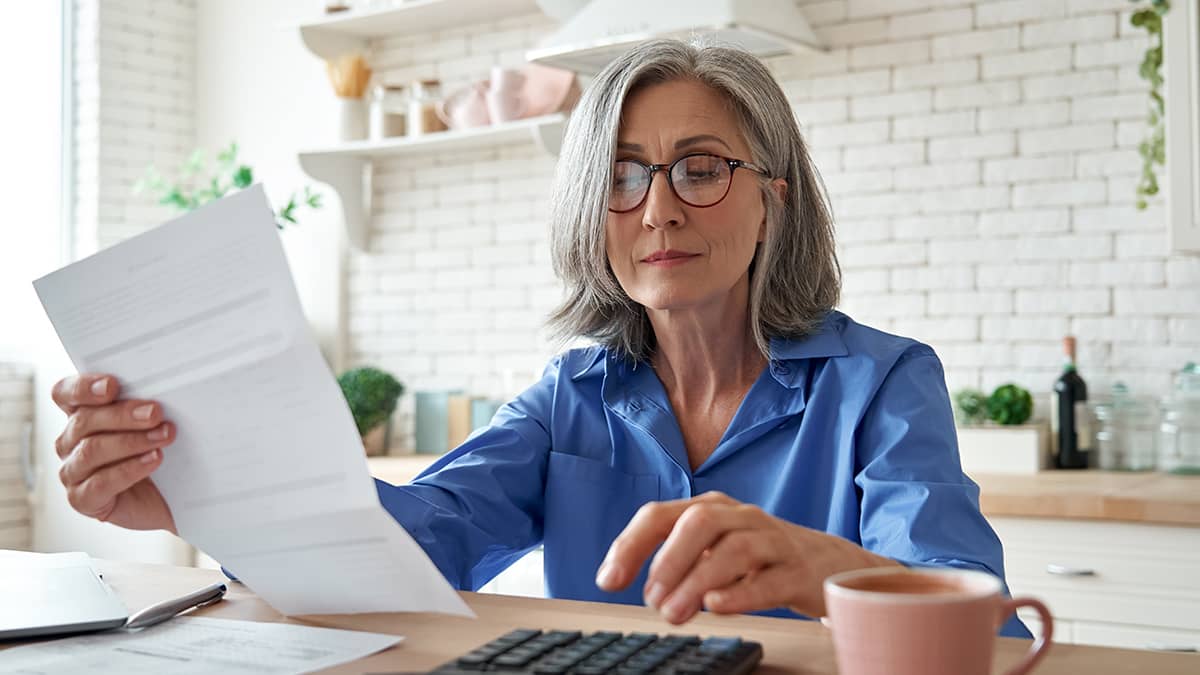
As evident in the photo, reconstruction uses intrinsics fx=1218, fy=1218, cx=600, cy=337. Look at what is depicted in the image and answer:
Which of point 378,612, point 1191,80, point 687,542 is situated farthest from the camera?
point 1191,80

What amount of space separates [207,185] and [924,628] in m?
4.61

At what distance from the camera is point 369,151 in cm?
430

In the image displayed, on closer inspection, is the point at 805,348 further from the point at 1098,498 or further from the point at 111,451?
the point at 1098,498

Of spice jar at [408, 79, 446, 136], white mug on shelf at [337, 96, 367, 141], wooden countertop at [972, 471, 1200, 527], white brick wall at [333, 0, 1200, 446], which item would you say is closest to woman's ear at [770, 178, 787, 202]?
wooden countertop at [972, 471, 1200, 527]

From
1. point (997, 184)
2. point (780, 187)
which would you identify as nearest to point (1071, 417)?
point (997, 184)

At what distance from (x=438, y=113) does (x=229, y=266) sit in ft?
10.8

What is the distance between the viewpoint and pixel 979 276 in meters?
3.43

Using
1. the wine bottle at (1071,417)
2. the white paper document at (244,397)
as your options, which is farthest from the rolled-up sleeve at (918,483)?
the wine bottle at (1071,417)

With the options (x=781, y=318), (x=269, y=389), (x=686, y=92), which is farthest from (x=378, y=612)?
(x=686, y=92)

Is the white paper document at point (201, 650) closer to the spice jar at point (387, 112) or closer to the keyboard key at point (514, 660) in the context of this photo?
the keyboard key at point (514, 660)

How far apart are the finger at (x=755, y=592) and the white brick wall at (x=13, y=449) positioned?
4.30 metres

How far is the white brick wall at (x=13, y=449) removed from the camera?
15.0ft

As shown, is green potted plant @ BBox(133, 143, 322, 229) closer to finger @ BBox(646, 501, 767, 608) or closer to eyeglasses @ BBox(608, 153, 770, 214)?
eyeglasses @ BBox(608, 153, 770, 214)

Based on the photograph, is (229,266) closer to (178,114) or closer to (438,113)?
(438,113)
